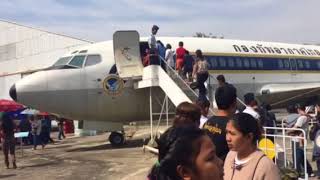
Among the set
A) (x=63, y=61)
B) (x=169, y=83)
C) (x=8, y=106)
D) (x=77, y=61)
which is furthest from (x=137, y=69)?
(x=8, y=106)

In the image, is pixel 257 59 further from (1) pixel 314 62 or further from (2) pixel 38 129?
(2) pixel 38 129

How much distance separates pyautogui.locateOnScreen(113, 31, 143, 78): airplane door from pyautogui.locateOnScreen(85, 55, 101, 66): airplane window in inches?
24.7

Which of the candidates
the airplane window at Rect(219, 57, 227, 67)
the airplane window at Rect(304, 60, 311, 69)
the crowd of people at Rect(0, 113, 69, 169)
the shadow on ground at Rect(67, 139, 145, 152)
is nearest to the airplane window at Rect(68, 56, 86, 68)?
the crowd of people at Rect(0, 113, 69, 169)

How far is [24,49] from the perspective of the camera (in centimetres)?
5153

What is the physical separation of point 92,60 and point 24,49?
35595mm

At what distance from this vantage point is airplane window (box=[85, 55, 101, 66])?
1777 cm

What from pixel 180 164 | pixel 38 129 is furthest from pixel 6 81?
pixel 180 164

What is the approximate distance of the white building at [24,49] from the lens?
45.4m

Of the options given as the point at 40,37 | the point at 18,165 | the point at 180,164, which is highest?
the point at 40,37

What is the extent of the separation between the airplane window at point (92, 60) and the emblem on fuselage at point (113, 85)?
0.72m

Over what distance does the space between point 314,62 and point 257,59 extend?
4.55 meters

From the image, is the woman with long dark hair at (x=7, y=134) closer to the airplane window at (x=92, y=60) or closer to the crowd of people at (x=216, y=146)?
the airplane window at (x=92, y=60)

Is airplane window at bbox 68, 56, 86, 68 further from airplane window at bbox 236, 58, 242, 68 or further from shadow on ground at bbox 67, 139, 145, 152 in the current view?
airplane window at bbox 236, 58, 242, 68

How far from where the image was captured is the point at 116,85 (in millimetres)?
17578
